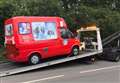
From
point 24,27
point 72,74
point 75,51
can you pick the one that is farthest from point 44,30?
point 72,74

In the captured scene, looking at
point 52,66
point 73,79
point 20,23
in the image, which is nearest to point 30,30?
point 20,23

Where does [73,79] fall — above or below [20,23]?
below

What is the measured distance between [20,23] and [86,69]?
4094 mm

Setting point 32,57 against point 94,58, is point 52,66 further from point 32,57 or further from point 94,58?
point 94,58

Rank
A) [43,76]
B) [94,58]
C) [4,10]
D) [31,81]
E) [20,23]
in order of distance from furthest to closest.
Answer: [4,10] < [94,58] < [20,23] < [43,76] < [31,81]

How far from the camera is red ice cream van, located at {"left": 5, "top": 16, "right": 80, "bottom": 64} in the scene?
1538 centimetres

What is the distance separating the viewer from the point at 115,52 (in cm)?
1866

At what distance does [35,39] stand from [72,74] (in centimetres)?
282

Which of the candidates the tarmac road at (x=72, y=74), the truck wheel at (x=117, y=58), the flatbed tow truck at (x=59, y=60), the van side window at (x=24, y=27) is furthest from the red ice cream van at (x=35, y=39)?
the truck wheel at (x=117, y=58)

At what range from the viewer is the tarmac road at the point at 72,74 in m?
13.1

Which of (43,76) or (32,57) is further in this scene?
(32,57)

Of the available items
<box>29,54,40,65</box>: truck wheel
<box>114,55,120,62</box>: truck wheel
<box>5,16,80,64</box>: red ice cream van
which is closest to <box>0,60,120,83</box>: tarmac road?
<box>29,54,40,65</box>: truck wheel

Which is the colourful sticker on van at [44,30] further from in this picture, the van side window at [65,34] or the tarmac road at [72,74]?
the tarmac road at [72,74]

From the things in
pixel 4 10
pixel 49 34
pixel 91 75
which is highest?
pixel 4 10
